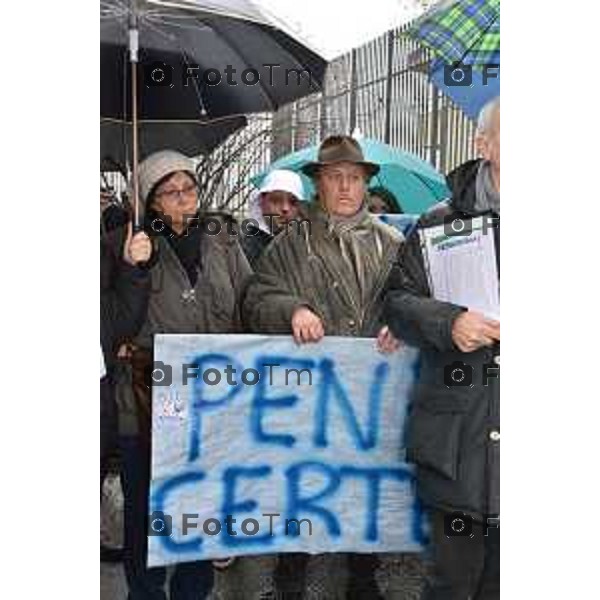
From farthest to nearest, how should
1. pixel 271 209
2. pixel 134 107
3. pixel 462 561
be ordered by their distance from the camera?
1. pixel 462 561
2. pixel 271 209
3. pixel 134 107

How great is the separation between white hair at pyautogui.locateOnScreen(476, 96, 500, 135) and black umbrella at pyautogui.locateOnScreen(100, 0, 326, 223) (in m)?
0.51

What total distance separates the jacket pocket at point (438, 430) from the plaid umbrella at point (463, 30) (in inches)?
41.0

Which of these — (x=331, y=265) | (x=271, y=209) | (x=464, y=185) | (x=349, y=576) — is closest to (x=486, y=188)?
(x=464, y=185)

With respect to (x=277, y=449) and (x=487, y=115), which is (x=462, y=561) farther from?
(x=487, y=115)

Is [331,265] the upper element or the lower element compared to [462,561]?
upper

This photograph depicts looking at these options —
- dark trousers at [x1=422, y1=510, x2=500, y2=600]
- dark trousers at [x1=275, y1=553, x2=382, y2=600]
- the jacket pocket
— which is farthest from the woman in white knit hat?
dark trousers at [x1=422, y1=510, x2=500, y2=600]

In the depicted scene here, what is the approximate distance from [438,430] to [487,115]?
38.4 inches

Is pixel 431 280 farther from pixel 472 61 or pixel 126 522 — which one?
pixel 126 522

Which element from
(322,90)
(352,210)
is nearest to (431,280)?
(352,210)

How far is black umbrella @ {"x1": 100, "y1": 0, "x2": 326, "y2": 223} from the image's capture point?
13.0 ft

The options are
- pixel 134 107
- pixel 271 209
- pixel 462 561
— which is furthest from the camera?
pixel 462 561

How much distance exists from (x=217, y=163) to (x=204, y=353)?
57 cm

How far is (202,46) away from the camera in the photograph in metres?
4.04

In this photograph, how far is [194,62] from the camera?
4051mm
